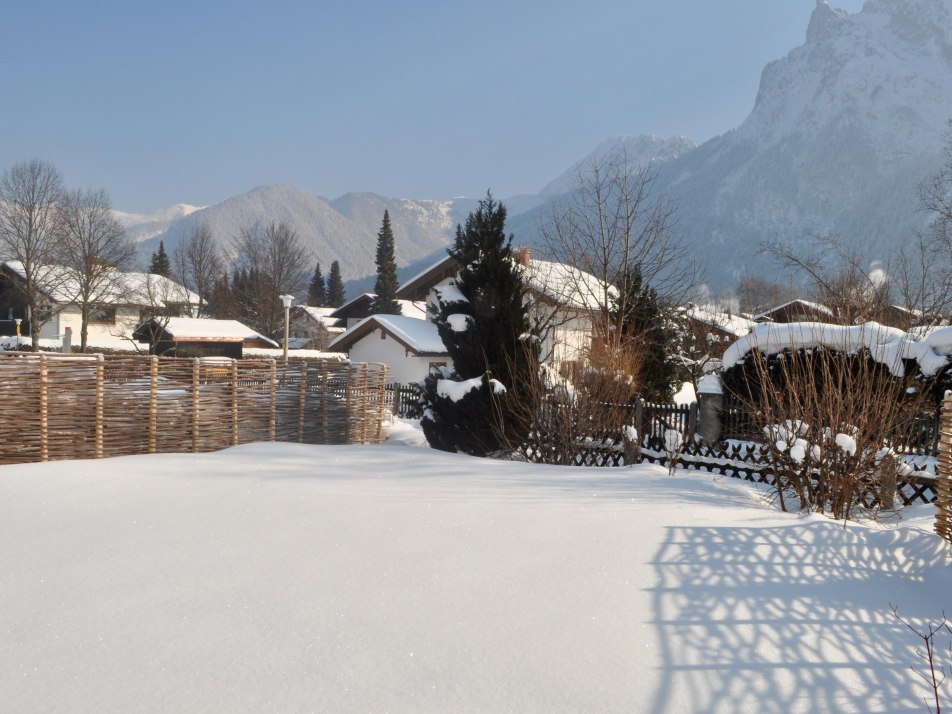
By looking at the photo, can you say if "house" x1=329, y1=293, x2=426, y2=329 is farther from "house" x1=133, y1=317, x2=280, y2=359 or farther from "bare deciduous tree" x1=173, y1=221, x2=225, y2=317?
"bare deciduous tree" x1=173, y1=221, x2=225, y2=317

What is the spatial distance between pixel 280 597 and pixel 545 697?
1.81m

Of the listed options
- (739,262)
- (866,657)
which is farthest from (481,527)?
(739,262)

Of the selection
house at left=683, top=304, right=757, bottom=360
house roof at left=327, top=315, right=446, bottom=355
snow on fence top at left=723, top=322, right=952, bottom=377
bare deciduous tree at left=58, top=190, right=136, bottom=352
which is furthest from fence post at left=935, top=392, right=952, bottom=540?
bare deciduous tree at left=58, top=190, right=136, bottom=352

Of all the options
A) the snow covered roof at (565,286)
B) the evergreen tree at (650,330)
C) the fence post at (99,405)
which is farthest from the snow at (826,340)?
the fence post at (99,405)

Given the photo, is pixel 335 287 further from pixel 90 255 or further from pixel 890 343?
pixel 890 343

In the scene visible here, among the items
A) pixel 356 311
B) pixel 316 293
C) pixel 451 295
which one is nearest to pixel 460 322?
pixel 451 295

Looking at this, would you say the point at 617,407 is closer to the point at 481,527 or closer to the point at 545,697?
the point at 481,527

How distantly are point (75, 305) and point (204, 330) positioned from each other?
859cm

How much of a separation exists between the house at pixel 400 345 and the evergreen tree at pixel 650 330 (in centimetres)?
1007

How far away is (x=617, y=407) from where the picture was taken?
10352 millimetres

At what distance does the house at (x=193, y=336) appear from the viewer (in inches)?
1630

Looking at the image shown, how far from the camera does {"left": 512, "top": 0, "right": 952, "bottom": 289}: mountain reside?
444 ft

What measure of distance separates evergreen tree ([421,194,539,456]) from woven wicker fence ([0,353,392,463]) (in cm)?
226

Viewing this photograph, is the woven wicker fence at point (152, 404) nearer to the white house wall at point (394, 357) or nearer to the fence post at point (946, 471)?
the fence post at point (946, 471)
